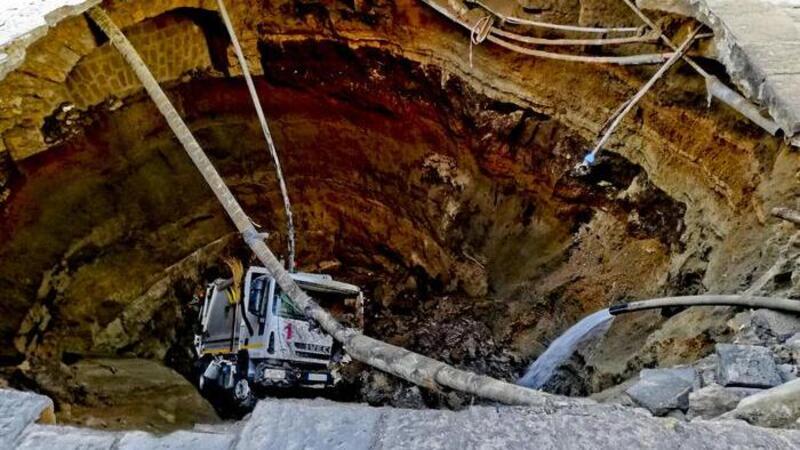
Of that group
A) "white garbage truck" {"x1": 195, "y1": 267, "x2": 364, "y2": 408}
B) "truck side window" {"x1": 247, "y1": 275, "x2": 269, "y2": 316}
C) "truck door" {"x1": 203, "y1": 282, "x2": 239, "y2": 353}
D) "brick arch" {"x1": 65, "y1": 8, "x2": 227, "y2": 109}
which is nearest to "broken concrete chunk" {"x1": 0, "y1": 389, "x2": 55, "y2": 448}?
"white garbage truck" {"x1": 195, "y1": 267, "x2": 364, "y2": 408}

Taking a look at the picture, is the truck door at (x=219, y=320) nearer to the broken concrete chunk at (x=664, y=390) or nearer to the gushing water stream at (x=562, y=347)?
the gushing water stream at (x=562, y=347)

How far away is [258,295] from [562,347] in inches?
135

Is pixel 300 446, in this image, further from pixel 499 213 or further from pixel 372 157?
pixel 372 157

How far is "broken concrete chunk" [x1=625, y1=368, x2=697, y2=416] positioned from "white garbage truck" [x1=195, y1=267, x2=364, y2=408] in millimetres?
4239

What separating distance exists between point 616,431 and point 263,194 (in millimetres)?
6546

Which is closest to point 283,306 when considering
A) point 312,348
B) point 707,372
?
point 312,348

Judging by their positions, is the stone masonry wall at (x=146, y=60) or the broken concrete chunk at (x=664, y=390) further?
the stone masonry wall at (x=146, y=60)

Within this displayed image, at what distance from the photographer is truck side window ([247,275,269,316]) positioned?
6.65 metres

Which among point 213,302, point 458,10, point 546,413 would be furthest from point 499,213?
point 546,413

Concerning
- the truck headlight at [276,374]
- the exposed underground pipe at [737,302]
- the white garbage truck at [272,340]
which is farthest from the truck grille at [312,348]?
the exposed underground pipe at [737,302]

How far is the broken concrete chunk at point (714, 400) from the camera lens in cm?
222

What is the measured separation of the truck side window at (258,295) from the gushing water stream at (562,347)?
3006mm

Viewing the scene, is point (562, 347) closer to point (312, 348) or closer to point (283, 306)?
point (312, 348)

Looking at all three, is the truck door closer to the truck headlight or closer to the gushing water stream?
the truck headlight
